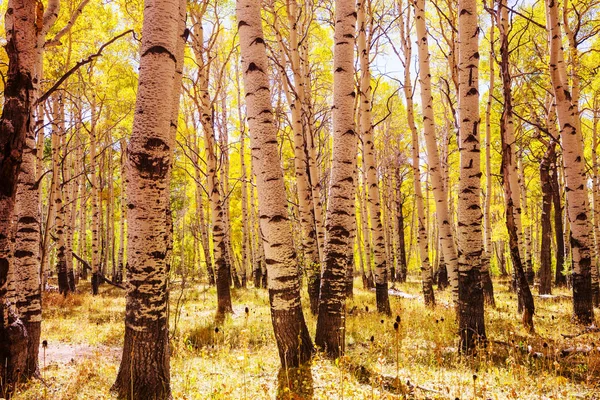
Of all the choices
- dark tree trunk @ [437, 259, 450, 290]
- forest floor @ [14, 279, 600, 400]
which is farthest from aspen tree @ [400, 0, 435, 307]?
dark tree trunk @ [437, 259, 450, 290]

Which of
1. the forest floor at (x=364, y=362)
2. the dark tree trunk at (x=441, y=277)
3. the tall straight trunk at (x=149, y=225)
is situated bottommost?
the dark tree trunk at (x=441, y=277)

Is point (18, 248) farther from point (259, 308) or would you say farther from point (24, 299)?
point (259, 308)

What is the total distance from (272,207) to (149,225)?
52.5 inches

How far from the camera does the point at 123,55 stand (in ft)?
44.0

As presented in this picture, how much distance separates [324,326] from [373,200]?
14.0ft

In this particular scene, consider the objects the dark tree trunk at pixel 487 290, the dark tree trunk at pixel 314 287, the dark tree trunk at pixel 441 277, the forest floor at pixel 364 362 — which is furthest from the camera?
the dark tree trunk at pixel 441 277

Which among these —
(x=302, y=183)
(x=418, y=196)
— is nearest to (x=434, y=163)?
(x=418, y=196)

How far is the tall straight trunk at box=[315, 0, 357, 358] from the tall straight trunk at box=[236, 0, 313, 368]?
454mm

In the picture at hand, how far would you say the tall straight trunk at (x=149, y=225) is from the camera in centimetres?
285

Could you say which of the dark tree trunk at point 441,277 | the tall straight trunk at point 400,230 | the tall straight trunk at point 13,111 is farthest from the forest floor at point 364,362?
the tall straight trunk at point 400,230

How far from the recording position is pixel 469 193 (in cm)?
489

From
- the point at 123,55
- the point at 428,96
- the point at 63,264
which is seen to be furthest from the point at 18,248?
the point at 123,55

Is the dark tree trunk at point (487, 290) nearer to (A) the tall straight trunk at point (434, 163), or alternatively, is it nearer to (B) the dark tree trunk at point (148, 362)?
(A) the tall straight trunk at point (434, 163)

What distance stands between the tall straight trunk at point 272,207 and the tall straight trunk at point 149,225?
1.12 metres
